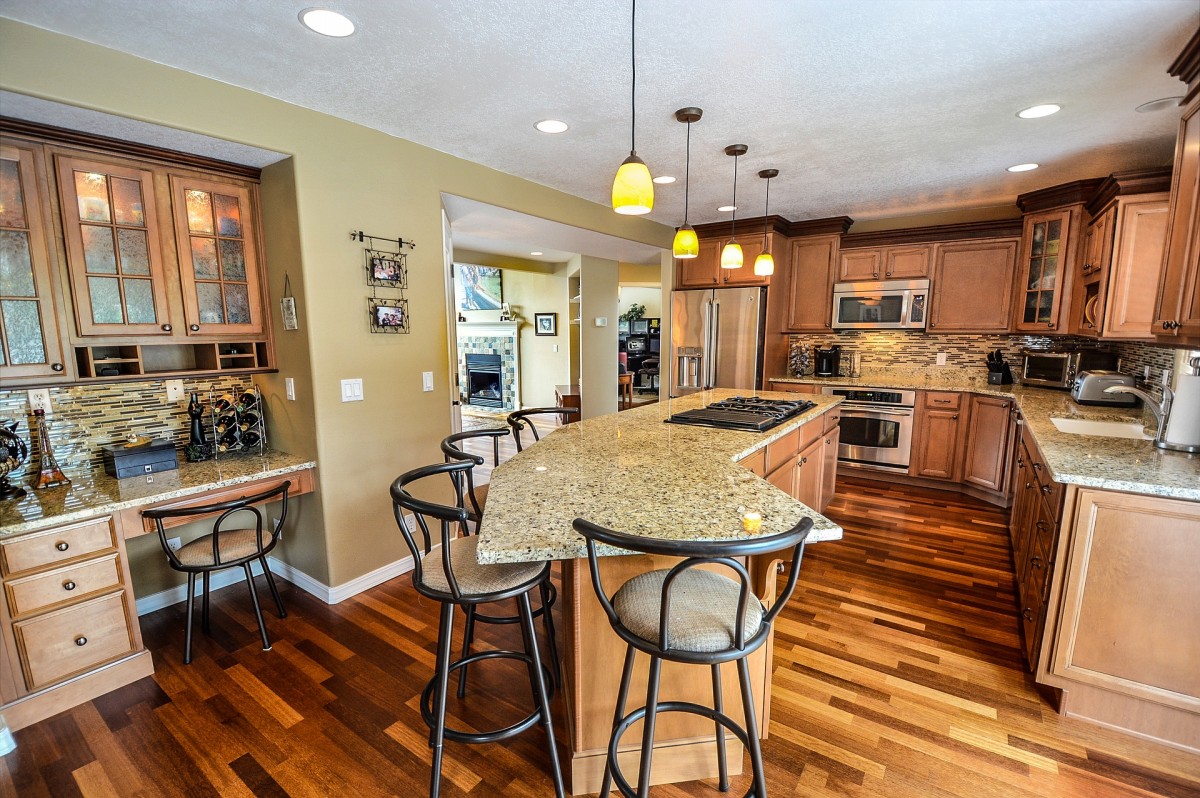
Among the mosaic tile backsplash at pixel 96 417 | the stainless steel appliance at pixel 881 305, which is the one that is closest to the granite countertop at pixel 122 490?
the mosaic tile backsplash at pixel 96 417

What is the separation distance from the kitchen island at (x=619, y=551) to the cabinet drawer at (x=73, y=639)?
5.57ft

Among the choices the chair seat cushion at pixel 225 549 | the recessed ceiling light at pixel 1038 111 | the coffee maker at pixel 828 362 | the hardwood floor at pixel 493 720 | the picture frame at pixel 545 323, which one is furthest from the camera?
the picture frame at pixel 545 323

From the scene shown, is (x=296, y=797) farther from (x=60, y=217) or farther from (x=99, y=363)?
(x=60, y=217)

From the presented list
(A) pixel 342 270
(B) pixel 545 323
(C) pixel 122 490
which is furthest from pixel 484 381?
(C) pixel 122 490

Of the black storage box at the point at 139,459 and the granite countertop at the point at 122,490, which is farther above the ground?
the black storage box at the point at 139,459

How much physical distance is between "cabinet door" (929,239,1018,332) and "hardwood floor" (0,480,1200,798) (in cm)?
267

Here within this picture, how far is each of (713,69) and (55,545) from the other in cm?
310

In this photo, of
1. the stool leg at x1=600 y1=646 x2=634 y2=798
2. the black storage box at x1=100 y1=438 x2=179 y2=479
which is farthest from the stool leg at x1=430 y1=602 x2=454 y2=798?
the black storage box at x1=100 y1=438 x2=179 y2=479

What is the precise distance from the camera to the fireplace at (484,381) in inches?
347

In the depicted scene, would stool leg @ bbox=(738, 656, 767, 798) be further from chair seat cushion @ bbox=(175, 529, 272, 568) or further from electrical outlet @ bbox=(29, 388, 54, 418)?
electrical outlet @ bbox=(29, 388, 54, 418)

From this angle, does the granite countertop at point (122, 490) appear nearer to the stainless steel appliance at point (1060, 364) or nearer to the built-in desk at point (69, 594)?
the built-in desk at point (69, 594)

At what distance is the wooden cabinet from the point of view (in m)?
4.27

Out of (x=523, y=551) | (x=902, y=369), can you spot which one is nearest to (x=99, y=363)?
(x=523, y=551)

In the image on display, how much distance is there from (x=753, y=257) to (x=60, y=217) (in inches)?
182
